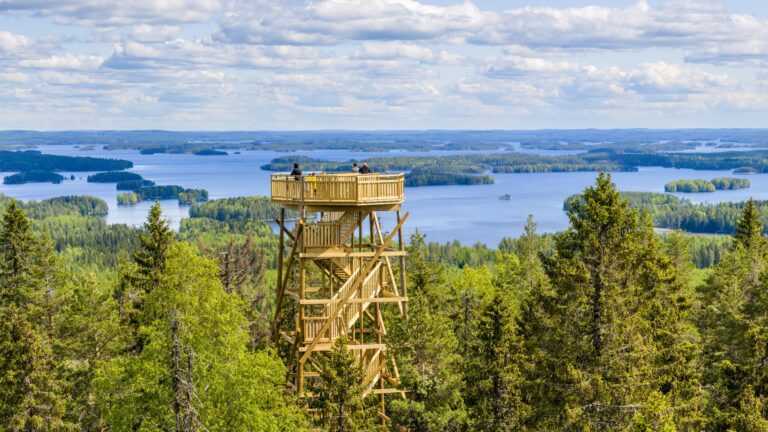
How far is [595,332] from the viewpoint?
2328 cm

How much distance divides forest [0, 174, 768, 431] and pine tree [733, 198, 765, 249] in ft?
56.4

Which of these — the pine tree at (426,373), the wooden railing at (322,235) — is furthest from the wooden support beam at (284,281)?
the pine tree at (426,373)

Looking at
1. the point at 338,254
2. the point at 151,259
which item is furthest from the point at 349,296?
the point at 151,259

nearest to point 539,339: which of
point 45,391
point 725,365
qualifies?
point 725,365

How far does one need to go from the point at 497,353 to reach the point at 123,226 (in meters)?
149

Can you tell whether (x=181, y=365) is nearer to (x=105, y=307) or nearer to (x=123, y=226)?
(x=105, y=307)

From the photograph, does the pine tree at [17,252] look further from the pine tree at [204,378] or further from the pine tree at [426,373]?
the pine tree at [426,373]

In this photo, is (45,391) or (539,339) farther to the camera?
(45,391)

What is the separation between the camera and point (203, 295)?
26.9 m

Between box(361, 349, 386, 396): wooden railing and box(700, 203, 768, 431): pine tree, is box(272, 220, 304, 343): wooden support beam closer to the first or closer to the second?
box(361, 349, 386, 396): wooden railing

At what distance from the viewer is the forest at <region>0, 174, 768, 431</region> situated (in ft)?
76.4

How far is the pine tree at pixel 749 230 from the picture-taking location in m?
53.9

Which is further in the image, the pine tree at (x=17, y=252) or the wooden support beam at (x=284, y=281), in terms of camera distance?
the pine tree at (x=17, y=252)

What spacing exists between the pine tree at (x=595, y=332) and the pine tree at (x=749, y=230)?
32198 mm
